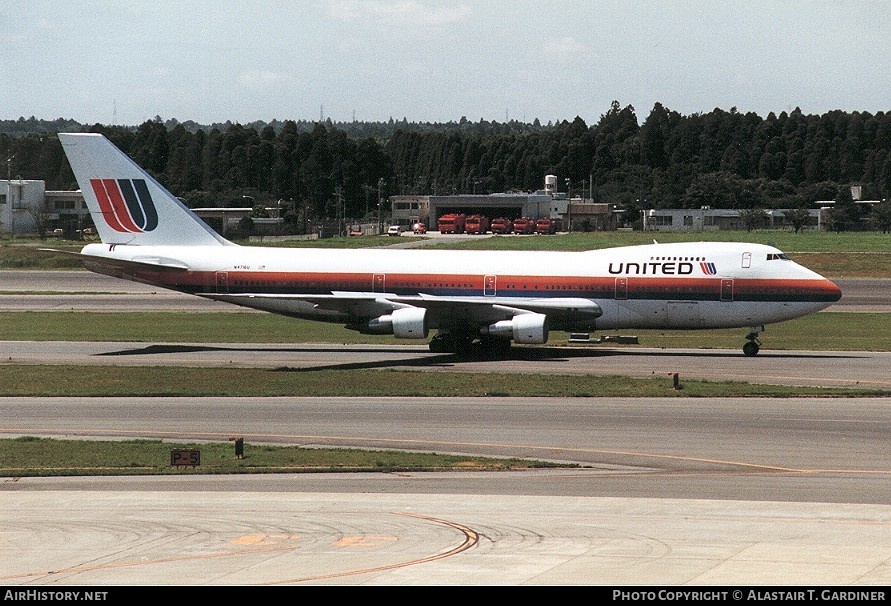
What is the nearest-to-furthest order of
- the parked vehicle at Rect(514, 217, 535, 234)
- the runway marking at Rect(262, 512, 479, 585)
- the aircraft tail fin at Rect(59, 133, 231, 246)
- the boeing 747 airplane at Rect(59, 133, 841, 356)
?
1. the runway marking at Rect(262, 512, 479, 585)
2. the boeing 747 airplane at Rect(59, 133, 841, 356)
3. the aircraft tail fin at Rect(59, 133, 231, 246)
4. the parked vehicle at Rect(514, 217, 535, 234)

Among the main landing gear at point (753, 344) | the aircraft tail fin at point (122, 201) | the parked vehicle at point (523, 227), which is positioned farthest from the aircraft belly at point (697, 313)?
the parked vehicle at point (523, 227)

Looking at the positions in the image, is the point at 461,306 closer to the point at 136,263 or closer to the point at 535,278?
the point at 535,278

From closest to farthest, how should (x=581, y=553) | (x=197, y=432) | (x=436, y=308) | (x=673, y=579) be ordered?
(x=673, y=579) → (x=581, y=553) → (x=197, y=432) → (x=436, y=308)

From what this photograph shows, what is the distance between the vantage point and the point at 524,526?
24.2 metres

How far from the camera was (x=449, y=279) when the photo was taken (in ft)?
183

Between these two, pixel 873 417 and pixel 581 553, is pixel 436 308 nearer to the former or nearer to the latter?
pixel 873 417

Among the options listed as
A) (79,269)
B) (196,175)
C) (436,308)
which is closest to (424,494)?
(436,308)

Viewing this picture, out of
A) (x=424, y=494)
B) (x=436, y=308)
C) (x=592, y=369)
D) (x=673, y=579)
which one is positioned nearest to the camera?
(x=673, y=579)

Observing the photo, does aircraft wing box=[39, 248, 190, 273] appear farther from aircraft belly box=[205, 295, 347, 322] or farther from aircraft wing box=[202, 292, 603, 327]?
aircraft wing box=[202, 292, 603, 327]

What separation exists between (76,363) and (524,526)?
1272 inches

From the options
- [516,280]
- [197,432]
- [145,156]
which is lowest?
[197,432]

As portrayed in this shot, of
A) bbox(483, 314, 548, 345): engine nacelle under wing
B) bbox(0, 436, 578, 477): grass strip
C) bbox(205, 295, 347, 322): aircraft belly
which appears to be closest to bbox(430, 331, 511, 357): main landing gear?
bbox(483, 314, 548, 345): engine nacelle under wing

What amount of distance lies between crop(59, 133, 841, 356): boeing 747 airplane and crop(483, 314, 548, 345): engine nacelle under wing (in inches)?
2.1

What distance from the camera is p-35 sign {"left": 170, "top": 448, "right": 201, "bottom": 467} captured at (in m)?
30.6
